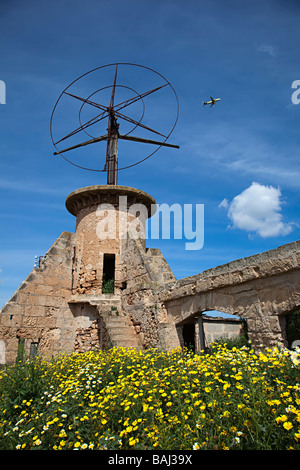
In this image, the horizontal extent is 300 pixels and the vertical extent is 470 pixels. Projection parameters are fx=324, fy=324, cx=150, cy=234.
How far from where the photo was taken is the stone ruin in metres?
5.63

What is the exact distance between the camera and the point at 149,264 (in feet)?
31.4

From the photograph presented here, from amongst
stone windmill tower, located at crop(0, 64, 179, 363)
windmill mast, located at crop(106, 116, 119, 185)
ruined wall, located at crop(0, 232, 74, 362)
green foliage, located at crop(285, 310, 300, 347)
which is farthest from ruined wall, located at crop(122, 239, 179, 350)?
green foliage, located at crop(285, 310, 300, 347)

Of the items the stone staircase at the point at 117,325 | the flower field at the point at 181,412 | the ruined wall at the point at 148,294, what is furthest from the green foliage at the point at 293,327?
the flower field at the point at 181,412

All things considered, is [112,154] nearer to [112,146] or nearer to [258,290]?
[112,146]

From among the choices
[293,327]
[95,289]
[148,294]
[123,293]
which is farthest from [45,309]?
[293,327]

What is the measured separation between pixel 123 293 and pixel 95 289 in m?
1.08

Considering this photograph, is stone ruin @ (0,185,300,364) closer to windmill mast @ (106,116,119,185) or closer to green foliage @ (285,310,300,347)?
windmill mast @ (106,116,119,185)

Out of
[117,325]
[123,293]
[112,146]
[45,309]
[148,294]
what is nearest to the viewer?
[148,294]

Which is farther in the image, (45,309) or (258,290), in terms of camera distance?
(45,309)

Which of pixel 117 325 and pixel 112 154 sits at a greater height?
pixel 112 154

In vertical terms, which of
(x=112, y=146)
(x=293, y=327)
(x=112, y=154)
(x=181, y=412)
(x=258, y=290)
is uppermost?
(x=112, y=146)

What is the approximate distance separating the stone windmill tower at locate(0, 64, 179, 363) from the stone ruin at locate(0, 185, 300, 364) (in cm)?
3

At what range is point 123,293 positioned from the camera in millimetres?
10375

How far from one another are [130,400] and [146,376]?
58cm
